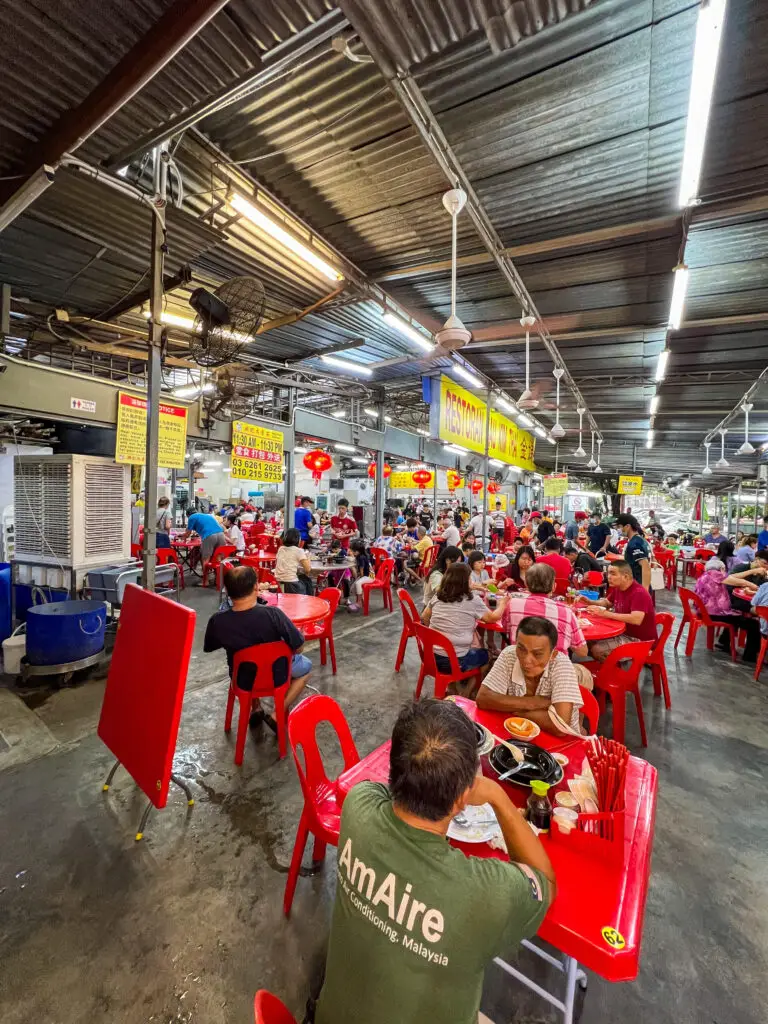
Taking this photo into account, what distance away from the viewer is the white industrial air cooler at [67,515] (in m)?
5.34

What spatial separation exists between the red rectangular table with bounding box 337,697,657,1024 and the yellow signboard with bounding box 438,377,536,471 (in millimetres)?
6035

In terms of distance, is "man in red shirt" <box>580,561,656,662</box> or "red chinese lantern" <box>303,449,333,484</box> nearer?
"man in red shirt" <box>580,561,656,662</box>

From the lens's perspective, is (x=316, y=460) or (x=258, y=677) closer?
(x=258, y=677)

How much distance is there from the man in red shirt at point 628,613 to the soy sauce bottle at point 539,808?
306 centimetres

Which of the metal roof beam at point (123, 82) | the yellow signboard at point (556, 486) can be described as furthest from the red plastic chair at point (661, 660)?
the yellow signboard at point (556, 486)

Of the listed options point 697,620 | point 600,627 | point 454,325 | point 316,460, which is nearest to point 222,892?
point 600,627

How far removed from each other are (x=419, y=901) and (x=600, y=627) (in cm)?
383

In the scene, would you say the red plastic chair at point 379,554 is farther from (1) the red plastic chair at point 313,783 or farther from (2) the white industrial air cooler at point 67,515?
(1) the red plastic chair at point 313,783

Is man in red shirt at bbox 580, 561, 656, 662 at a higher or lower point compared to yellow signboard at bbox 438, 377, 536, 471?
lower

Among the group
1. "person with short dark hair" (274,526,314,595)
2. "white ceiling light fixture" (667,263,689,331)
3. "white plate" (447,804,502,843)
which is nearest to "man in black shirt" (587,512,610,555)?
"white ceiling light fixture" (667,263,689,331)

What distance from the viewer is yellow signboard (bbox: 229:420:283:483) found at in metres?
7.62

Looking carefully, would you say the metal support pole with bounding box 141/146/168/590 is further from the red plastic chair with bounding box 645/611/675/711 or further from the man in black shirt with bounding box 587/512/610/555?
the man in black shirt with bounding box 587/512/610/555

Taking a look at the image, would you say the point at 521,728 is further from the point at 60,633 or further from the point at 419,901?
the point at 60,633

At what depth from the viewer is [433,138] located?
132 inches
